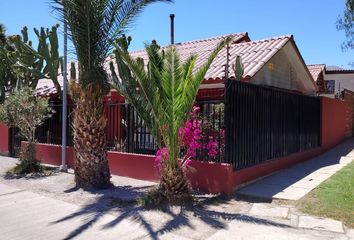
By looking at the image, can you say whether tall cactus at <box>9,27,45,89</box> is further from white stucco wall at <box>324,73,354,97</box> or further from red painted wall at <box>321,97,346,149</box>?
white stucco wall at <box>324,73,354,97</box>

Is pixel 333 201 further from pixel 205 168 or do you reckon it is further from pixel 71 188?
pixel 71 188

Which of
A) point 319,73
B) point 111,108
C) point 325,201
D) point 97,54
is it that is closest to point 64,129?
point 111,108

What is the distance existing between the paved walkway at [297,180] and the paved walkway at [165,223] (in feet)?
2.79

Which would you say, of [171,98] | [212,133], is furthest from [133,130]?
[171,98]

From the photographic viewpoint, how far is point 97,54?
8.77m

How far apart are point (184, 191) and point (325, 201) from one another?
2.62 m

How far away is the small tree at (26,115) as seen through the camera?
36.1ft

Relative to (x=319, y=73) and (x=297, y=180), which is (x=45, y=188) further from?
(x=319, y=73)

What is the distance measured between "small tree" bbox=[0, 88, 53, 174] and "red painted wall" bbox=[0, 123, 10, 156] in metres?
3.83

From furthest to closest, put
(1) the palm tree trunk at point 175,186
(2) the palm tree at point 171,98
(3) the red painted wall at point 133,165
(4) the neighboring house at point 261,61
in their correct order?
(4) the neighboring house at point 261,61 < (3) the red painted wall at point 133,165 < (1) the palm tree trunk at point 175,186 < (2) the palm tree at point 171,98

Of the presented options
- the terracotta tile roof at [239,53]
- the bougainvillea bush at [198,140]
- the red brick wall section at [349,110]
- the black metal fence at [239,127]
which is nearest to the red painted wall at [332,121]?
the red brick wall section at [349,110]

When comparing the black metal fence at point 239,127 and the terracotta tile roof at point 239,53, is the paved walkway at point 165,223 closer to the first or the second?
the black metal fence at point 239,127

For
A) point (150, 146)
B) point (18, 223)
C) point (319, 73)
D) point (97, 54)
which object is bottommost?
point (18, 223)

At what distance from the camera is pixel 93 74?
8695mm
